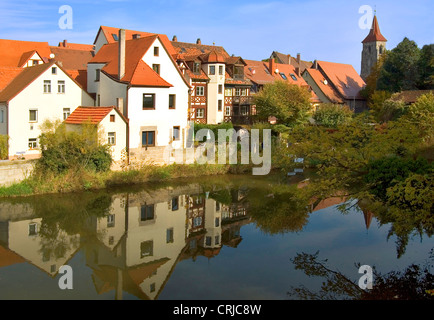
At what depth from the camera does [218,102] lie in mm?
37656

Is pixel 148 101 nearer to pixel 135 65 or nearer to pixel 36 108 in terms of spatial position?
pixel 135 65

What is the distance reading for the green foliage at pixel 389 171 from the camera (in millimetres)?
12570

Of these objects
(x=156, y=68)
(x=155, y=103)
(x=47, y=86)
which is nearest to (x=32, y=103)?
(x=47, y=86)

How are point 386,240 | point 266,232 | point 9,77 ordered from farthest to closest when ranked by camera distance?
1. point 9,77
2. point 266,232
3. point 386,240

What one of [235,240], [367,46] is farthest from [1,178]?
[367,46]

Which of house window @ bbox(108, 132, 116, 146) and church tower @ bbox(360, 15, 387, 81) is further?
church tower @ bbox(360, 15, 387, 81)

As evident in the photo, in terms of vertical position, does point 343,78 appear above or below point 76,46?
below

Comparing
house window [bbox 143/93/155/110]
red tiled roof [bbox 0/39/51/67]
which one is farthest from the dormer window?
red tiled roof [bbox 0/39/51/67]

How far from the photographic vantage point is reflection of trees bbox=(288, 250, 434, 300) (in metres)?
11.8

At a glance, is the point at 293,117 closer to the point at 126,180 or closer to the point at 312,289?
the point at 126,180

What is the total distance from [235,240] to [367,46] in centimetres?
5743

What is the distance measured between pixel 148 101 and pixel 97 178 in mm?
6351

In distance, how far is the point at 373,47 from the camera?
66.5 m

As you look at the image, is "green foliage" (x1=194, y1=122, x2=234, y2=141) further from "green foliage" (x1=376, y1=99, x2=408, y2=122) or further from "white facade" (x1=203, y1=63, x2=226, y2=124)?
"green foliage" (x1=376, y1=99, x2=408, y2=122)
